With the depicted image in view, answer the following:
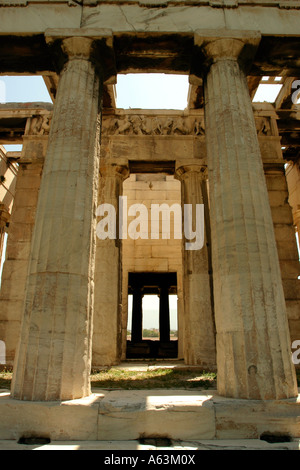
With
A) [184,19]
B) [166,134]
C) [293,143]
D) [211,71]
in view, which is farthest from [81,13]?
[293,143]

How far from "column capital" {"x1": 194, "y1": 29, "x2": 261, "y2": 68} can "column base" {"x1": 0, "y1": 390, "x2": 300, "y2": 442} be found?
776 centimetres

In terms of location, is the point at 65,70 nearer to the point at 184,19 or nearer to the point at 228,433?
the point at 184,19

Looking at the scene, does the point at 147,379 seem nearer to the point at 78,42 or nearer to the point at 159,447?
the point at 159,447

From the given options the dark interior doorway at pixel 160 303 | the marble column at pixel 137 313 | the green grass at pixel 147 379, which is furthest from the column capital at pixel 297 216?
the marble column at pixel 137 313

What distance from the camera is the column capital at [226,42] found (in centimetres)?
780

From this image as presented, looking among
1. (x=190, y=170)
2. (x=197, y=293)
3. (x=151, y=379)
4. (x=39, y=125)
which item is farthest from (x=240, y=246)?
(x=39, y=125)

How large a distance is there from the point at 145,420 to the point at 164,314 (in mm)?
24320

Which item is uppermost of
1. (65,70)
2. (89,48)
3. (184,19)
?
(184,19)

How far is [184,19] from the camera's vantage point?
8.11 meters

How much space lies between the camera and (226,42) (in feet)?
25.6

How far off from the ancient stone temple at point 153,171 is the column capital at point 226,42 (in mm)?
28

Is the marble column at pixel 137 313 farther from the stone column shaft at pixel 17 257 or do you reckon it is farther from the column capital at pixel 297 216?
the stone column shaft at pixel 17 257

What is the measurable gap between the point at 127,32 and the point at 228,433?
350 inches
